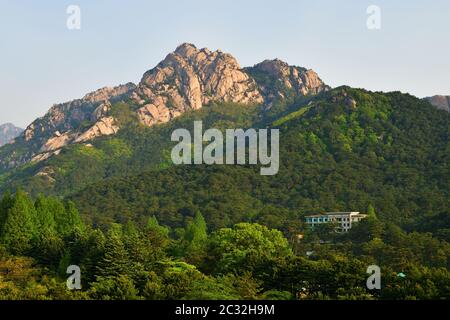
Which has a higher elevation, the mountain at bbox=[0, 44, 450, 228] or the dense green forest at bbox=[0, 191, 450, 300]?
the mountain at bbox=[0, 44, 450, 228]

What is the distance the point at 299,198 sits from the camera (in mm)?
117938

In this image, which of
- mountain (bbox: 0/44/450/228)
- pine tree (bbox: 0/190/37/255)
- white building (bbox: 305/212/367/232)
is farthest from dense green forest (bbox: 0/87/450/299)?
white building (bbox: 305/212/367/232)

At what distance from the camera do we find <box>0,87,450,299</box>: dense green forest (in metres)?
36.2

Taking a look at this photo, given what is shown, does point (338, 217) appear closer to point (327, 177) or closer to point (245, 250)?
point (327, 177)

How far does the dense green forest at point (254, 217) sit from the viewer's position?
36.2 meters

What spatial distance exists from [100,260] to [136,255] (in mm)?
2164

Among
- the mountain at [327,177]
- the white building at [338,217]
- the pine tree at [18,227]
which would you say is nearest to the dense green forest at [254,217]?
the pine tree at [18,227]

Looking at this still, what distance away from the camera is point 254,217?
9588 centimetres

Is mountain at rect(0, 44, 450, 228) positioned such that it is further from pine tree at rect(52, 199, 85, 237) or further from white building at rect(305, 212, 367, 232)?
pine tree at rect(52, 199, 85, 237)

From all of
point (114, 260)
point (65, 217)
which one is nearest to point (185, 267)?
point (114, 260)

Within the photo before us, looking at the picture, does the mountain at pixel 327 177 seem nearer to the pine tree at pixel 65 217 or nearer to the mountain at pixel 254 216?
the mountain at pixel 254 216

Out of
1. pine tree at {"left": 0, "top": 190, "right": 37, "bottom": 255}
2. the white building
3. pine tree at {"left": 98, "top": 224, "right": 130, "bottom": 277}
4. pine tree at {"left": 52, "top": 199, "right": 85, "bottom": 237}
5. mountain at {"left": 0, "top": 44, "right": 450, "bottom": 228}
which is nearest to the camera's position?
pine tree at {"left": 98, "top": 224, "right": 130, "bottom": 277}

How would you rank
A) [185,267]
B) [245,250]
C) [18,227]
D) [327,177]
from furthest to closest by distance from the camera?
[327,177]
[18,227]
[245,250]
[185,267]

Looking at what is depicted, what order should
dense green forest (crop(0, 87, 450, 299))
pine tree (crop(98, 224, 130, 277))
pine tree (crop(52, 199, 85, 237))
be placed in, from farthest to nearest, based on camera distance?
pine tree (crop(52, 199, 85, 237))
pine tree (crop(98, 224, 130, 277))
dense green forest (crop(0, 87, 450, 299))
